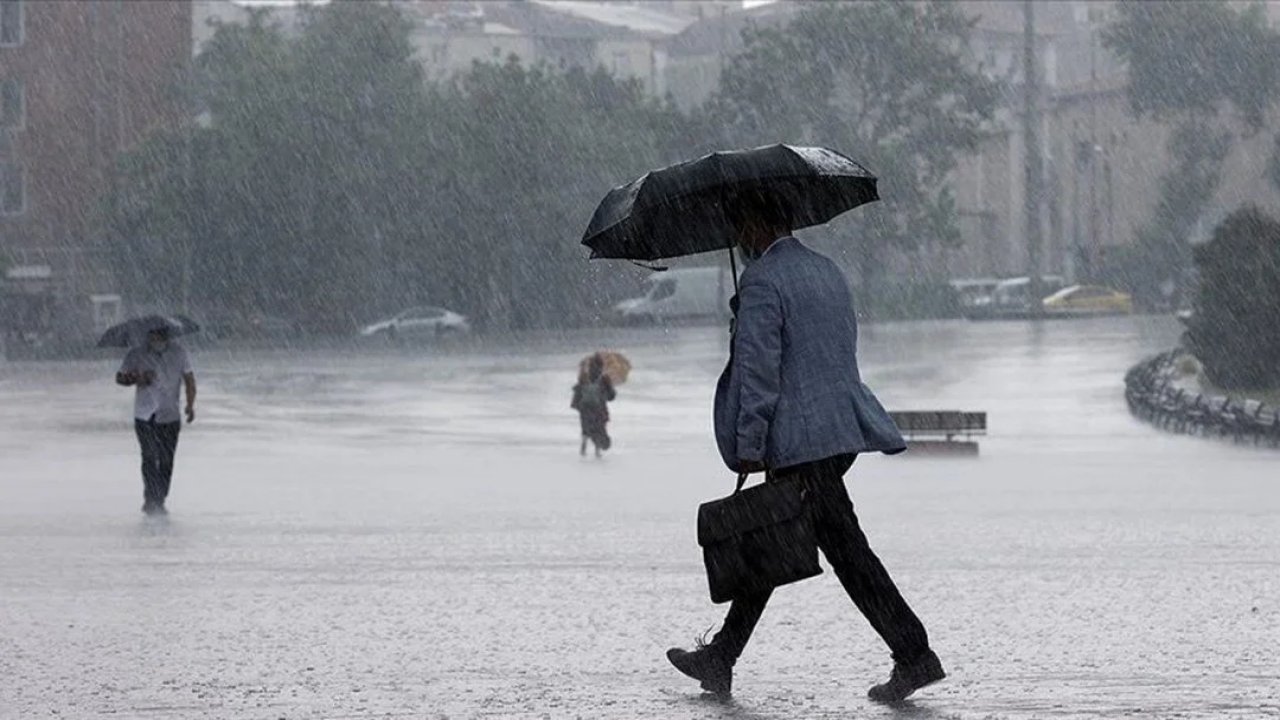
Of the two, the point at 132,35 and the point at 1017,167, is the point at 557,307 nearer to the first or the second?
the point at 132,35

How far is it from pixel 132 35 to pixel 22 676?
245 feet

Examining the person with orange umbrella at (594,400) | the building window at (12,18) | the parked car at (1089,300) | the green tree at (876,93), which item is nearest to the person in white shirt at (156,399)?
the person with orange umbrella at (594,400)

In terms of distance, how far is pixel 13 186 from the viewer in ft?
263

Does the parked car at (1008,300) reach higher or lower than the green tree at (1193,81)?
lower

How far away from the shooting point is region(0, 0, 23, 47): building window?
79.8 m

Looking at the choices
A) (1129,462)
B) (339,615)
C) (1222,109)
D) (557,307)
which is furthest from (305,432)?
(1222,109)

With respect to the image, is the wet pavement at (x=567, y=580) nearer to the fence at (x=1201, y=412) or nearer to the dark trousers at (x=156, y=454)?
the dark trousers at (x=156, y=454)

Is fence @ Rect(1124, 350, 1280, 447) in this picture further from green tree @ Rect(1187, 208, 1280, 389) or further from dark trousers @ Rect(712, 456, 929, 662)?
dark trousers @ Rect(712, 456, 929, 662)

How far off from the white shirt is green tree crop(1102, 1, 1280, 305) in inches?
2917

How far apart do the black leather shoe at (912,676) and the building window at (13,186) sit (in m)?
75.2

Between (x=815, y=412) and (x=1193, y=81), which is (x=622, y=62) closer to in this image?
(x=1193, y=81)

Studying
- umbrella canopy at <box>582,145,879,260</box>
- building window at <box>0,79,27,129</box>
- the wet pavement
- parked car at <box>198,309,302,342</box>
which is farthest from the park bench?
building window at <box>0,79,27,129</box>

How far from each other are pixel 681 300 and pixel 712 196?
229 ft

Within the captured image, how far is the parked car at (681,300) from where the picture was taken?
76938mm
